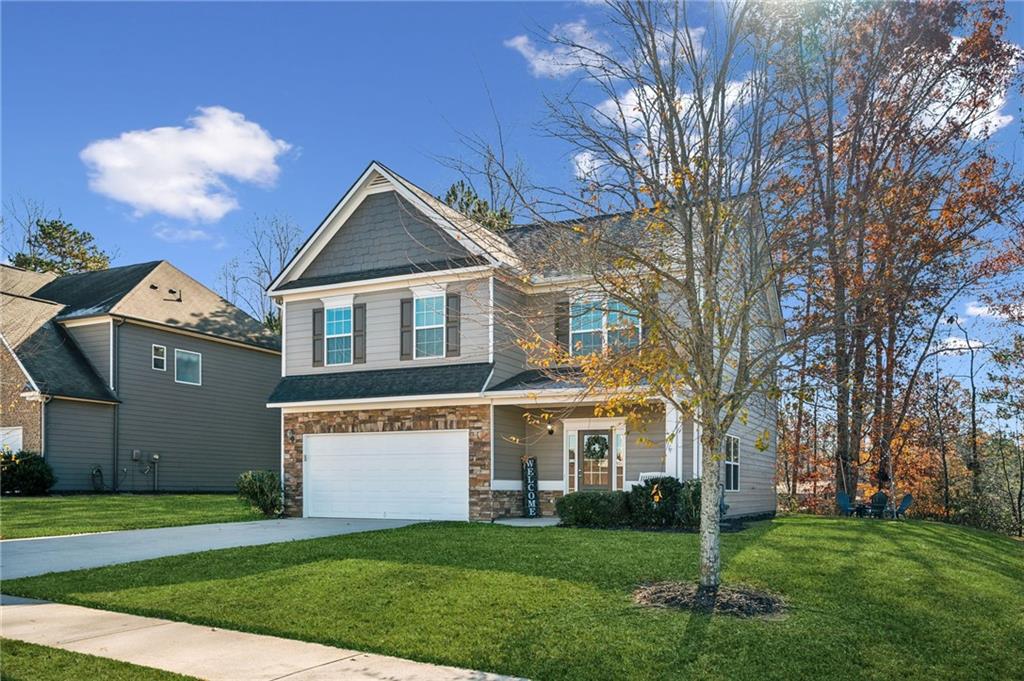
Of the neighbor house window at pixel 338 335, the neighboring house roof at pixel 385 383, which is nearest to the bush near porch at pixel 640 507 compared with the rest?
the neighboring house roof at pixel 385 383

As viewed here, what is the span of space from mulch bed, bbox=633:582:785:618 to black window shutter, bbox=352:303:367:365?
11703 mm

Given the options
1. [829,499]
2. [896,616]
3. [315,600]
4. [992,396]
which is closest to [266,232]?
[829,499]

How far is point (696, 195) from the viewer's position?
8531mm

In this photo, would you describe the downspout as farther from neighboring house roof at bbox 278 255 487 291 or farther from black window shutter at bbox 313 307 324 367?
black window shutter at bbox 313 307 324 367

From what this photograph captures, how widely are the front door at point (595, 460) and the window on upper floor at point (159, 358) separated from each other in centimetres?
1545

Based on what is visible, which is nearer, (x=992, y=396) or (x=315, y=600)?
(x=315, y=600)

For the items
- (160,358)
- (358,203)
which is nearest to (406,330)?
(358,203)

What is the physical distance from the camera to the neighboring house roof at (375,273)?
17484 millimetres

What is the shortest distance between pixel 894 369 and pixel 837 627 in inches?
818

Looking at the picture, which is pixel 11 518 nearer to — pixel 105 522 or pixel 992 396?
pixel 105 522

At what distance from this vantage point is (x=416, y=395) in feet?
57.3

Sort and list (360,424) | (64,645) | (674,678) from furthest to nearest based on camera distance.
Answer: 1. (360,424)
2. (64,645)
3. (674,678)

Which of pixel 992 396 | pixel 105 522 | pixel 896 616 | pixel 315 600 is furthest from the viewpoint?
pixel 992 396

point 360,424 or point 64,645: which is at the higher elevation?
point 360,424
